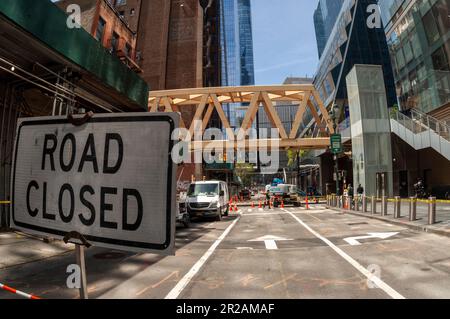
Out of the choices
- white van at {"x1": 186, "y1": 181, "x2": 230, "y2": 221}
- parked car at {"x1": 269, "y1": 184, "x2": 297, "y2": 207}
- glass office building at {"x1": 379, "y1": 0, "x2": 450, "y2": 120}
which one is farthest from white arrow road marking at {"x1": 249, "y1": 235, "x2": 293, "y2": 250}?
glass office building at {"x1": 379, "y1": 0, "x2": 450, "y2": 120}

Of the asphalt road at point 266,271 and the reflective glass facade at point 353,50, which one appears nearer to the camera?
the asphalt road at point 266,271

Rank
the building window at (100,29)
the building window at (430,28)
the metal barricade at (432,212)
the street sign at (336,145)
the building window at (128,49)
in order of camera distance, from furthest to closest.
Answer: the building window at (430,28), the building window at (128,49), the street sign at (336,145), the building window at (100,29), the metal barricade at (432,212)

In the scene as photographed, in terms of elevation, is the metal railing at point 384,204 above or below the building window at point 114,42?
below

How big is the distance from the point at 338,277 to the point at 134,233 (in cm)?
504

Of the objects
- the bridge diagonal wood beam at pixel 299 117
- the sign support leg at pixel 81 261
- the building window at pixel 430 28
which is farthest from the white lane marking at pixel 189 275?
the building window at pixel 430 28

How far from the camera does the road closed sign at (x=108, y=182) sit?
215 centimetres

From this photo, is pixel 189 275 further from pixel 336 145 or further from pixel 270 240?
pixel 336 145

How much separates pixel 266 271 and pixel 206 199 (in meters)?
12.1

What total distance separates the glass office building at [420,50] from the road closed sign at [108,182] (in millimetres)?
34023

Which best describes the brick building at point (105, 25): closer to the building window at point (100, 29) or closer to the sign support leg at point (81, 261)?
the building window at point (100, 29)

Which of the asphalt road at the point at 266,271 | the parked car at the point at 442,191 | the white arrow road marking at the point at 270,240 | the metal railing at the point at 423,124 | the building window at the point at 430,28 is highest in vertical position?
the building window at the point at 430,28

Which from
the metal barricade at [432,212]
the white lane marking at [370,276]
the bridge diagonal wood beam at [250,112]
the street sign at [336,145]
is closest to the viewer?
the white lane marking at [370,276]

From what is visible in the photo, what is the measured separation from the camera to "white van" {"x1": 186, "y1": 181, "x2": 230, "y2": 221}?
18.4 m

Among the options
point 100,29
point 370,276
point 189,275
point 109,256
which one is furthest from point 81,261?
point 100,29
